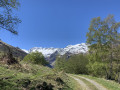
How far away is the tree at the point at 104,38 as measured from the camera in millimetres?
21359

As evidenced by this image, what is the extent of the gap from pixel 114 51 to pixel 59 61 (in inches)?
1828

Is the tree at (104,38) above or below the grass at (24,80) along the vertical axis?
above

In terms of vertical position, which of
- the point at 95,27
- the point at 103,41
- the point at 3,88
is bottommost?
the point at 3,88

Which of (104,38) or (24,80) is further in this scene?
(104,38)

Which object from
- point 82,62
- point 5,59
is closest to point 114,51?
point 5,59

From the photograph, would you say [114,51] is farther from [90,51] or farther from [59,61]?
[59,61]

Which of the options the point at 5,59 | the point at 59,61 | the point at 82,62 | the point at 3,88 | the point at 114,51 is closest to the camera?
the point at 3,88

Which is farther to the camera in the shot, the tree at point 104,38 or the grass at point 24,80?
the tree at point 104,38

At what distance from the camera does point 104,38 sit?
2183cm

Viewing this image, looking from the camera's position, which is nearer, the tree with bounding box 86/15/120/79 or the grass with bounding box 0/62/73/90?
the grass with bounding box 0/62/73/90

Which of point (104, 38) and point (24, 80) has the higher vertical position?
point (104, 38)

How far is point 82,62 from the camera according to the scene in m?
46.9

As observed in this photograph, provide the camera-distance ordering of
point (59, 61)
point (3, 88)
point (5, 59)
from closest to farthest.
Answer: point (3, 88) → point (5, 59) → point (59, 61)

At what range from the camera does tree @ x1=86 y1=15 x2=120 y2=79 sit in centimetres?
2136
